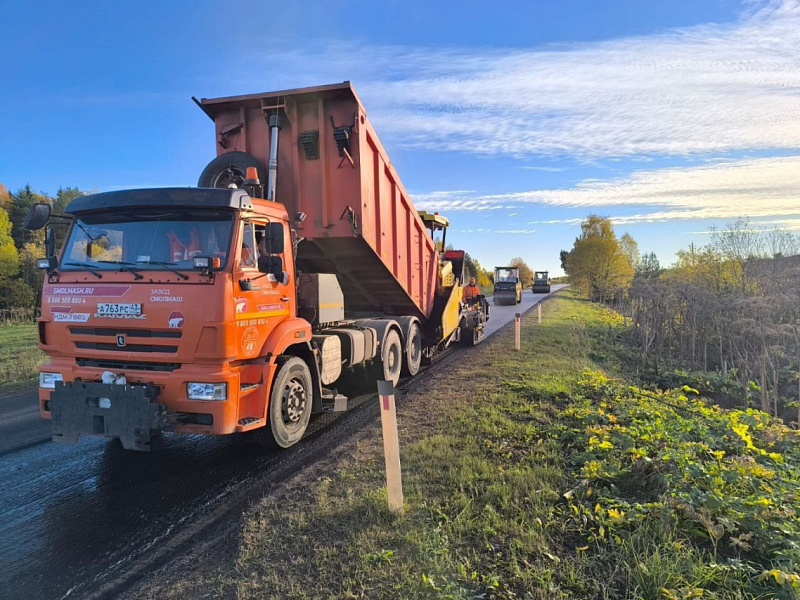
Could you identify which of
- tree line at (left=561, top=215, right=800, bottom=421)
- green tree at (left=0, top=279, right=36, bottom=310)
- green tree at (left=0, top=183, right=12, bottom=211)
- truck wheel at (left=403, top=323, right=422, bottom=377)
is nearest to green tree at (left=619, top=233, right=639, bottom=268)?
tree line at (left=561, top=215, right=800, bottom=421)

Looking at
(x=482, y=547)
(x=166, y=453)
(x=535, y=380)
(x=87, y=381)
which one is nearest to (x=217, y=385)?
(x=87, y=381)

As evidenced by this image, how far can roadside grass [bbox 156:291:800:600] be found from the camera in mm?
2781

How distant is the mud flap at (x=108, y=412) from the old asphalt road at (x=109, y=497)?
1.69ft

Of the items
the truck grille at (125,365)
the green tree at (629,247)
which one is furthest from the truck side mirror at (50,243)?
the green tree at (629,247)

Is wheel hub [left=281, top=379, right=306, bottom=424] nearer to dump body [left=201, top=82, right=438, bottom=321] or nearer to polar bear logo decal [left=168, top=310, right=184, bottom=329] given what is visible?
polar bear logo decal [left=168, top=310, right=184, bottom=329]

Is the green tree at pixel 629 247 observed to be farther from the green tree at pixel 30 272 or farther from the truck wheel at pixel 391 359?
the green tree at pixel 30 272

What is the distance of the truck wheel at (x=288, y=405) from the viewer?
5.05 metres

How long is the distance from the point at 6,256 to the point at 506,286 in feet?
107

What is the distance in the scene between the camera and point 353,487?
4.07 meters

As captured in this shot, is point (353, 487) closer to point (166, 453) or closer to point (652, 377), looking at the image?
point (166, 453)

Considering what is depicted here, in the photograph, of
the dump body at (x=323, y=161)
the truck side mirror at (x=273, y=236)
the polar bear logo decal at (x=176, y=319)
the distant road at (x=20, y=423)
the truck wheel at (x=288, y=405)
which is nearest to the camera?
the polar bear logo decal at (x=176, y=319)

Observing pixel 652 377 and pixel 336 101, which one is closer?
pixel 336 101

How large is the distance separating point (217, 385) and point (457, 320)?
8.67 m

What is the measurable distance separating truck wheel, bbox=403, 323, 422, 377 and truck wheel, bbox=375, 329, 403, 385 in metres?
0.21
